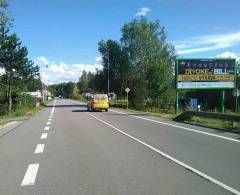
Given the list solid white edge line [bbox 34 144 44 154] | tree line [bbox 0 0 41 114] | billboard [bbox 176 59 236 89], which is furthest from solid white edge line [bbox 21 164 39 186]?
tree line [bbox 0 0 41 114]

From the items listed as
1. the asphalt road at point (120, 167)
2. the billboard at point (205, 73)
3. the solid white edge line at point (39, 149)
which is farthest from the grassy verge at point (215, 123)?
the solid white edge line at point (39, 149)

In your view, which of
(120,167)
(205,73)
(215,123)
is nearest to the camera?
(120,167)

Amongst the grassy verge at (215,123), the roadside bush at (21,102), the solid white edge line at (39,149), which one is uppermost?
the roadside bush at (21,102)

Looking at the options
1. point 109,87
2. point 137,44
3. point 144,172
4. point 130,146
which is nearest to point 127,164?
point 144,172

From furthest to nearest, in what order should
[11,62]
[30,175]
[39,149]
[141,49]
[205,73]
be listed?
[141,49]
[11,62]
[205,73]
[39,149]
[30,175]

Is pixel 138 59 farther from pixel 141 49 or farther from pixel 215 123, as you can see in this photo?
pixel 215 123

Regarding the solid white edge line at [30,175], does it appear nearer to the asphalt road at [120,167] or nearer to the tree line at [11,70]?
the asphalt road at [120,167]

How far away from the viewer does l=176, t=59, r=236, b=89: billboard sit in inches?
1463

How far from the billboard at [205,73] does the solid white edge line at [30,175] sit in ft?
93.0

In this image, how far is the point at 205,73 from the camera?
3744 cm

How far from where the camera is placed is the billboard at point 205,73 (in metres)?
37.2

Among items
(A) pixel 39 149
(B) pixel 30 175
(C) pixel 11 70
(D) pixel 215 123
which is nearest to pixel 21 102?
(C) pixel 11 70

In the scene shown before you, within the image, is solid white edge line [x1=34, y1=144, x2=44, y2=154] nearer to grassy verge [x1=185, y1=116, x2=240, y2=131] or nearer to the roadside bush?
grassy verge [x1=185, y1=116, x2=240, y2=131]

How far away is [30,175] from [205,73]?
1182 inches
